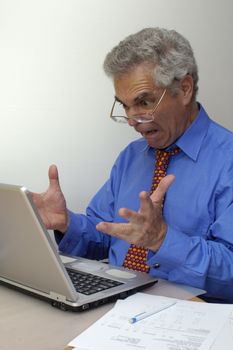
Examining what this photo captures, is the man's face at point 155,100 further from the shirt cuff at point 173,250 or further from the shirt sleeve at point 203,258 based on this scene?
the shirt cuff at point 173,250

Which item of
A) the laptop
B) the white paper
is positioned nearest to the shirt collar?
the laptop

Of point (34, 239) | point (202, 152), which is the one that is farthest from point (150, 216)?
point (202, 152)

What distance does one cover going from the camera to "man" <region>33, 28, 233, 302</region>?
1252 millimetres

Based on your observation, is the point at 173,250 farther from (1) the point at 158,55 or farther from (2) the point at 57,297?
(1) the point at 158,55

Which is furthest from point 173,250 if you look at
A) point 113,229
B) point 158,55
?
point 158,55

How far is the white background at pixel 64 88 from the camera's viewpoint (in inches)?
66.3

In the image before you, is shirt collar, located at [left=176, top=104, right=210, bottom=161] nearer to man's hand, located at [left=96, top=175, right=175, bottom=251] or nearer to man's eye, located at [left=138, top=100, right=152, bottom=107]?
man's eye, located at [left=138, top=100, right=152, bottom=107]

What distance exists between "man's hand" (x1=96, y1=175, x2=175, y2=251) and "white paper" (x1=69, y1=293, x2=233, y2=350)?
0.15m

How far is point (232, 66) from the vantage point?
88.6 inches

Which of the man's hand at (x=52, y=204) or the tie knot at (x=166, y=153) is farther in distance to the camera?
the tie knot at (x=166, y=153)

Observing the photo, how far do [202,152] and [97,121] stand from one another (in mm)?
574

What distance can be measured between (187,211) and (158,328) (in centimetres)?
59

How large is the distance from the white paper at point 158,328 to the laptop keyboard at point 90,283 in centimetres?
6

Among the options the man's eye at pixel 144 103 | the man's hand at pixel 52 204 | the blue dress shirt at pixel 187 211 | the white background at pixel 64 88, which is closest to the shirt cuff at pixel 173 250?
the blue dress shirt at pixel 187 211
